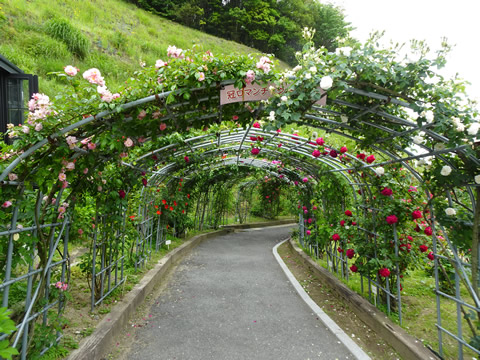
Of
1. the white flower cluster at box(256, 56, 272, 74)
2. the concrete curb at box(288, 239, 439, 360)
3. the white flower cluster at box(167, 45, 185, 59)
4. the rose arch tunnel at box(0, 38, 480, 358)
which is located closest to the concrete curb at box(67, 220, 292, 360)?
the rose arch tunnel at box(0, 38, 480, 358)

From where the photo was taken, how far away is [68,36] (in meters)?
14.5

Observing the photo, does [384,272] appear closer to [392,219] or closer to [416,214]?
[392,219]

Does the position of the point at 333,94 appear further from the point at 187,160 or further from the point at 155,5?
the point at 155,5

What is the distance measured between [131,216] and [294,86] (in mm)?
3462

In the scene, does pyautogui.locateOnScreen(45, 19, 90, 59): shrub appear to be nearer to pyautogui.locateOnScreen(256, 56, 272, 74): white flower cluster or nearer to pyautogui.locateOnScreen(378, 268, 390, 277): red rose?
pyautogui.locateOnScreen(256, 56, 272, 74): white flower cluster

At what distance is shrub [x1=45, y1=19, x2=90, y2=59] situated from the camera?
14109 mm

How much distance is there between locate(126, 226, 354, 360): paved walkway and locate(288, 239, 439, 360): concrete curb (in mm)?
547

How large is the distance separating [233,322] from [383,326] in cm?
190

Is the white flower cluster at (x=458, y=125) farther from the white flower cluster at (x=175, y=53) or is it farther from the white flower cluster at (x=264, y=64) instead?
the white flower cluster at (x=175, y=53)

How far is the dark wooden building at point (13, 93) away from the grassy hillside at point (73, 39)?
127 centimetres

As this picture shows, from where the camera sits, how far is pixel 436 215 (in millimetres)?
2801

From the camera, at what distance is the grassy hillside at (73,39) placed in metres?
11.8

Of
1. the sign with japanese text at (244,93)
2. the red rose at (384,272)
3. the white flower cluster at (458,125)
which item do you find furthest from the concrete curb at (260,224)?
the white flower cluster at (458,125)

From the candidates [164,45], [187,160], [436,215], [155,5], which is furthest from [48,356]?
[155,5]
